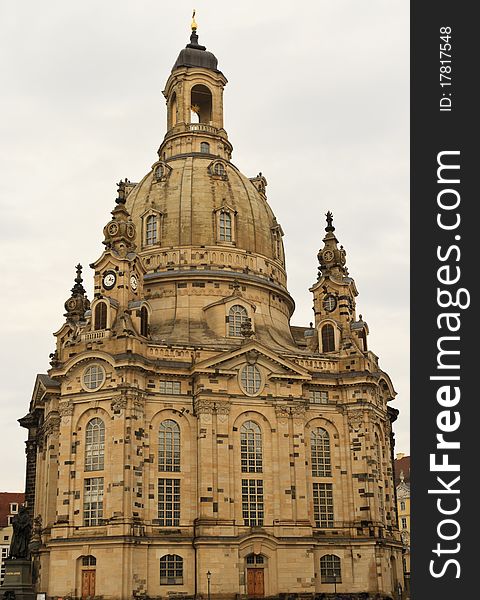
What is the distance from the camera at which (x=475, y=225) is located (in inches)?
816

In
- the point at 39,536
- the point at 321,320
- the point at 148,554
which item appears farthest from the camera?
the point at 321,320

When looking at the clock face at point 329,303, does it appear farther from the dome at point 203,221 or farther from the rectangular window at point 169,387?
the rectangular window at point 169,387

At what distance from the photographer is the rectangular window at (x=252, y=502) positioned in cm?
5851

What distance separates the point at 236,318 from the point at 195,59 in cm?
2960

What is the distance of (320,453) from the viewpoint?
62938 millimetres

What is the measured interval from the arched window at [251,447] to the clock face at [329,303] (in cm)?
1463

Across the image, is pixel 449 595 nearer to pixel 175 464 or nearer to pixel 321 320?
pixel 175 464

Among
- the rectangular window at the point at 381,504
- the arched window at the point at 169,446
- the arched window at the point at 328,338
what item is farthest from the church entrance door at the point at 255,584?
the arched window at the point at 328,338

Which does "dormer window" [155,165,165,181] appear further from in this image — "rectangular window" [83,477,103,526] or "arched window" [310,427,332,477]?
"rectangular window" [83,477,103,526]

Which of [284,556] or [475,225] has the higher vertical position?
[475,225]

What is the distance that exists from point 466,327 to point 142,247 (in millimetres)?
53090

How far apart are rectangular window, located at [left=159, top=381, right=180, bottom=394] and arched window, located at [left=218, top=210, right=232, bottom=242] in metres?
15.3

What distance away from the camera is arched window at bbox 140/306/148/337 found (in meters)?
62.6

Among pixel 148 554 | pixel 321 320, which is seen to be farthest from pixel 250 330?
pixel 148 554
